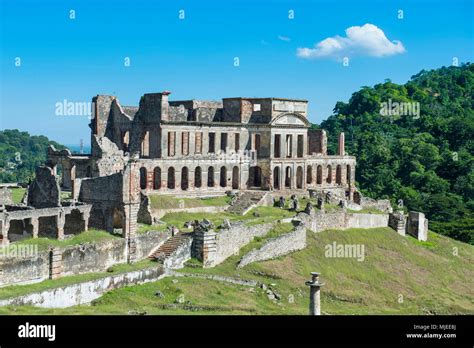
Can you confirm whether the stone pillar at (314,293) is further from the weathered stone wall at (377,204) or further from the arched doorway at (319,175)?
the arched doorway at (319,175)

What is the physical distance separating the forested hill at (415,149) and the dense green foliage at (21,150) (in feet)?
179

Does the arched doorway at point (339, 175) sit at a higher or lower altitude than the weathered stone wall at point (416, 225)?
higher

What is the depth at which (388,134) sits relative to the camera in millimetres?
119438

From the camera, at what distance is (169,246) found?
4303 centimetres

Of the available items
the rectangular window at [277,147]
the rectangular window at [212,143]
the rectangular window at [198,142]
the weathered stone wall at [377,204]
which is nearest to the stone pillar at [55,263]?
the rectangular window at [198,142]

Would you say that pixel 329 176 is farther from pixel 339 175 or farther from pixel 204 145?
pixel 204 145

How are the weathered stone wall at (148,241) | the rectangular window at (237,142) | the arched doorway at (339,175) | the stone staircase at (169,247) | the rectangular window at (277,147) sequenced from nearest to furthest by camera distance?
the stone staircase at (169,247) → the weathered stone wall at (148,241) → the rectangular window at (237,142) → the rectangular window at (277,147) → the arched doorway at (339,175)

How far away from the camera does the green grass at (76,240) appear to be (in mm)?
38156

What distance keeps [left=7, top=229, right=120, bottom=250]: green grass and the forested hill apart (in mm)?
46041

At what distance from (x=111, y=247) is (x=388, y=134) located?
85.6m
